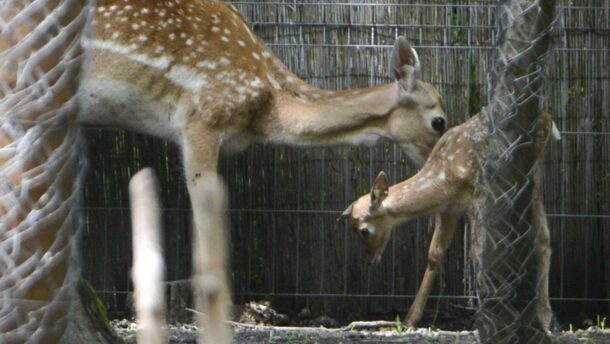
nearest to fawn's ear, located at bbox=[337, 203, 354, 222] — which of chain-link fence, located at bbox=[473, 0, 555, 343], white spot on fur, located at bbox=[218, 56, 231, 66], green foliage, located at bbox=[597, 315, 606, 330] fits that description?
white spot on fur, located at bbox=[218, 56, 231, 66]

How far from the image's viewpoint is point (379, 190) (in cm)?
789

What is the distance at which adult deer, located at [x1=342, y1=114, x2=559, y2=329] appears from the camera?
7730 millimetres

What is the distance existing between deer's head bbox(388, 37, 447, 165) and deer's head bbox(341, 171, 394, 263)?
32 cm

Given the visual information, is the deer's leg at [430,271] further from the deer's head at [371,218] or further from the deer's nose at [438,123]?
the deer's nose at [438,123]

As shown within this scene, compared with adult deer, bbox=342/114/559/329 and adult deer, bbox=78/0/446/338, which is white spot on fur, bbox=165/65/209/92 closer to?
adult deer, bbox=78/0/446/338

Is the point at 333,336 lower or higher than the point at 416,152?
lower

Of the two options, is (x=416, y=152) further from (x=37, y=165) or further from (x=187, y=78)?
(x=37, y=165)

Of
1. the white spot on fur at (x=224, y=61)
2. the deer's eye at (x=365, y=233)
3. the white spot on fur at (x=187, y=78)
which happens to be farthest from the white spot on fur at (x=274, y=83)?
the deer's eye at (x=365, y=233)

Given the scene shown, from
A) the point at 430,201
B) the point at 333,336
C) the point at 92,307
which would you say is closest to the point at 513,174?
the point at 92,307

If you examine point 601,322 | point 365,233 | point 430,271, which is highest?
point 365,233

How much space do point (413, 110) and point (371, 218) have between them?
0.86m

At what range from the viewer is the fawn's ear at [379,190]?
7.79 metres

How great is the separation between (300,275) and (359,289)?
16.8 inches

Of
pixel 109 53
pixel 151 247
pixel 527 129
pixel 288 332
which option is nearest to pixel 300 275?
pixel 288 332
